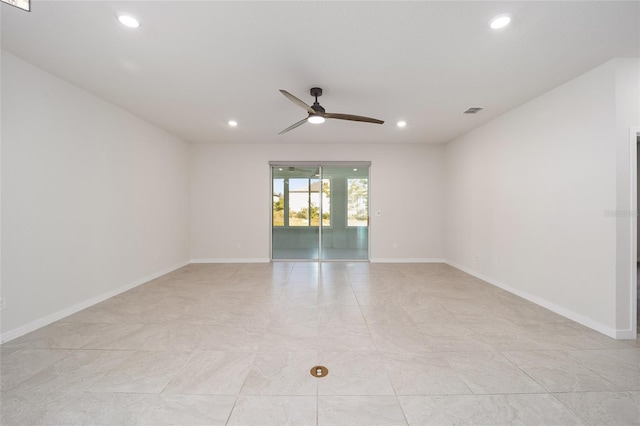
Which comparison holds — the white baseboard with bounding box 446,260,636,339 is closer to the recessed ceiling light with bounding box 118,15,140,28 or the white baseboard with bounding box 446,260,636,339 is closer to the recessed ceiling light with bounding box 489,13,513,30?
the recessed ceiling light with bounding box 489,13,513,30

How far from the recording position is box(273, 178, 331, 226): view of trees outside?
612 centimetres

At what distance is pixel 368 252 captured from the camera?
6.11m

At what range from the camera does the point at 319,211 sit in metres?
6.14

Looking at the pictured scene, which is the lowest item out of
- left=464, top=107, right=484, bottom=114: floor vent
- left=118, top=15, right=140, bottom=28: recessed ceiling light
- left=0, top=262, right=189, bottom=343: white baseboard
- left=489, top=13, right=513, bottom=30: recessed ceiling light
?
left=0, top=262, right=189, bottom=343: white baseboard

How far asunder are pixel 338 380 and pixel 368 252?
4359 millimetres

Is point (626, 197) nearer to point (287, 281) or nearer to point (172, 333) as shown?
point (287, 281)

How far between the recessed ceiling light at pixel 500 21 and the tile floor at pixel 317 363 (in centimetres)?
268

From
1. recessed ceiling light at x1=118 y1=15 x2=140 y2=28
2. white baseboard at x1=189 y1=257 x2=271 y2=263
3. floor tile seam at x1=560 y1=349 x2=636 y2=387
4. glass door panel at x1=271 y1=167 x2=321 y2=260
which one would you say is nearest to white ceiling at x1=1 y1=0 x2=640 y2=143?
recessed ceiling light at x1=118 y1=15 x2=140 y2=28

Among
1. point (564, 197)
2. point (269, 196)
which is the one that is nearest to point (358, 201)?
point (269, 196)

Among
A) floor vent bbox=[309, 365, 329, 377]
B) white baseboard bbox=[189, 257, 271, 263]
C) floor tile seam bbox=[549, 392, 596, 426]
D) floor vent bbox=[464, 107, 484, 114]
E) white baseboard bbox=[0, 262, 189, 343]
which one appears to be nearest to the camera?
floor tile seam bbox=[549, 392, 596, 426]

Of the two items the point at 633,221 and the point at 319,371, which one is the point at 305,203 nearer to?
the point at 319,371

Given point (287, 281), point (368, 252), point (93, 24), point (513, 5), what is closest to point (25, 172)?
point (93, 24)

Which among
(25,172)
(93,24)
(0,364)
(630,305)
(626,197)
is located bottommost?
(0,364)

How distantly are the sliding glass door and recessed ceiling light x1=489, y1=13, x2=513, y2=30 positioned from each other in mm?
4019
